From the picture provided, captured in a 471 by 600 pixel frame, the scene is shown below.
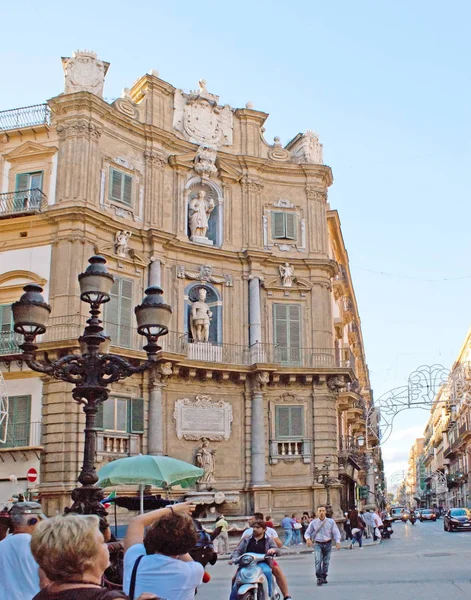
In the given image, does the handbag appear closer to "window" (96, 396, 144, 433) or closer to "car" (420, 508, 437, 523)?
"window" (96, 396, 144, 433)

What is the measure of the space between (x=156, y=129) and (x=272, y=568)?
2140 cm

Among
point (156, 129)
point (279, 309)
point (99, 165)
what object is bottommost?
point (279, 309)

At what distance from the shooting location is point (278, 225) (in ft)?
100

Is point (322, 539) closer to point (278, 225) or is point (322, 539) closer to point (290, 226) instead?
point (278, 225)

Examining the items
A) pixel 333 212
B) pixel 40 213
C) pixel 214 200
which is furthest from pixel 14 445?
pixel 333 212

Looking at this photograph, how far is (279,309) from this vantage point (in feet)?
96.9

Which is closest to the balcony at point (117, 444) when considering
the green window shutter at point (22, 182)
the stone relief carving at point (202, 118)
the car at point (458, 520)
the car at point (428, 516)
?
the green window shutter at point (22, 182)

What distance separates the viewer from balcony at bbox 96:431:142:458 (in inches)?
948

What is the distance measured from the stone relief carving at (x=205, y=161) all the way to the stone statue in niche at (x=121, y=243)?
184 inches

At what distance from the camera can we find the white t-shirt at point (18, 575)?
537 centimetres

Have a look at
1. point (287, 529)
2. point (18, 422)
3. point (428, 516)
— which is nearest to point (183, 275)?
point (18, 422)

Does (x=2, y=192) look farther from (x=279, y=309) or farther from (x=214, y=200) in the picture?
(x=279, y=309)

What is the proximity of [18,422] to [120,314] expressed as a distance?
5035mm

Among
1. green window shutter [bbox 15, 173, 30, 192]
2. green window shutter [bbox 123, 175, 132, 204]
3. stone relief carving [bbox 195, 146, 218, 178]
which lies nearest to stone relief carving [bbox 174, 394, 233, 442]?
green window shutter [bbox 123, 175, 132, 204]
